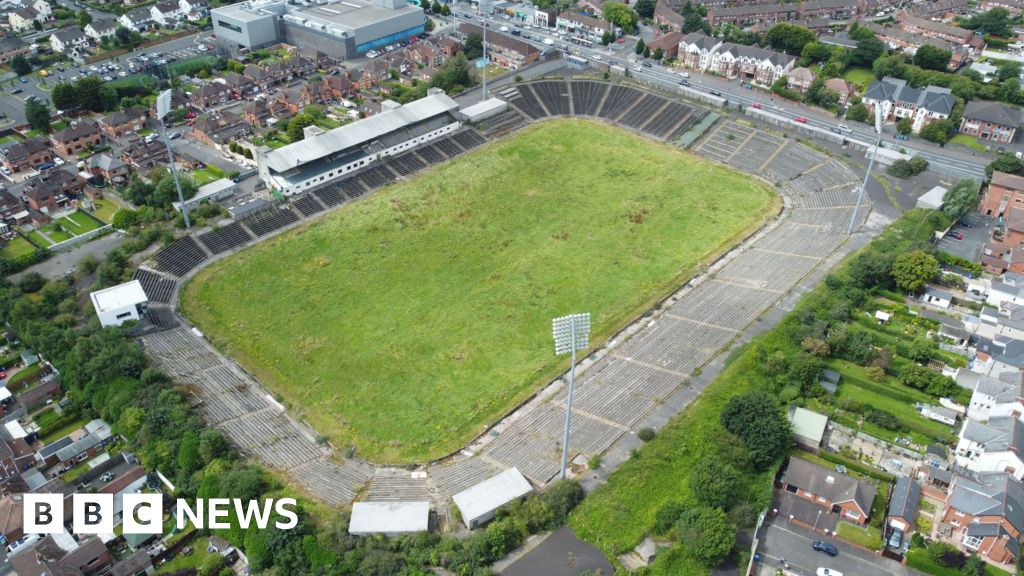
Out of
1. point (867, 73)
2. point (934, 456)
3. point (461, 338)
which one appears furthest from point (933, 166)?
point (461, 338)

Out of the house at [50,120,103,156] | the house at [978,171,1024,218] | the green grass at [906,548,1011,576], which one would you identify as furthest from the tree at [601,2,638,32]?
the green grass at [906,548,1011,576]

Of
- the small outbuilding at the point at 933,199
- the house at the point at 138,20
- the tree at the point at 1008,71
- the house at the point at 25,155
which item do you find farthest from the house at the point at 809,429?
the house at the point at 138,20

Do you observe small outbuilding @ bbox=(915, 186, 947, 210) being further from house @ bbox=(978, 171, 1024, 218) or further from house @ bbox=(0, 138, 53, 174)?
house @ bbox=(0, 138, 53, 174)

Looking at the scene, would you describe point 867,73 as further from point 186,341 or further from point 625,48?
point 186,341

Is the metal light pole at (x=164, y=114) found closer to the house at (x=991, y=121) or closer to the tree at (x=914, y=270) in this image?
the tree at (x=914, y=270)

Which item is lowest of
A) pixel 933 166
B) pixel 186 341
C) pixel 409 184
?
pixel 186 341

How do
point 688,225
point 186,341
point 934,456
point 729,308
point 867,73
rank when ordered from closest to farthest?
point 934,456
point 186,341
point 729,308
point 688,225
point 867,73

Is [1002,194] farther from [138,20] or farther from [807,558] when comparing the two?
[138,20]
